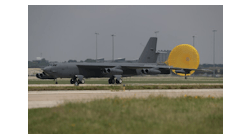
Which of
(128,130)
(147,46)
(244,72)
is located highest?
(147,46)

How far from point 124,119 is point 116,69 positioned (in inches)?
1424

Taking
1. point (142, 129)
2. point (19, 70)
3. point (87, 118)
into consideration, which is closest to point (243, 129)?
point (142, 129)

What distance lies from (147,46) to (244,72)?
147 ft

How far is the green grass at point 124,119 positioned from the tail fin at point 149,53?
38887 mm

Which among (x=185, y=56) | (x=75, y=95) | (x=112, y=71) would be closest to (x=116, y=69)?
(x=112, y=71)

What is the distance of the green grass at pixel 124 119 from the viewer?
1307cm

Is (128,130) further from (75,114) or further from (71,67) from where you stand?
(71,67)

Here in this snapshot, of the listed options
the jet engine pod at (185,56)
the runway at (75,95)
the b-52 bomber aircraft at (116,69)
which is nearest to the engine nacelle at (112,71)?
the b-52 bomber aircraft at (116,69)

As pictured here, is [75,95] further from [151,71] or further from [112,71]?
[151,71]

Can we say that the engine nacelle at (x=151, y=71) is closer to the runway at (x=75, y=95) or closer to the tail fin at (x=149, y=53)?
the tail fin at (x=149, y=53)

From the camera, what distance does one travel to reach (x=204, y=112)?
16.4 metres

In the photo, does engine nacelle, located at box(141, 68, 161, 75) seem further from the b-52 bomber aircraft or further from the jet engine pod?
the jet engine pod

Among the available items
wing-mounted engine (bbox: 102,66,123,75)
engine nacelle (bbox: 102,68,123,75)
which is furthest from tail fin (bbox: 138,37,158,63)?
engine nacelle (bbox: 102,68,123,75)

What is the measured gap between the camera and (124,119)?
48.0 ft
